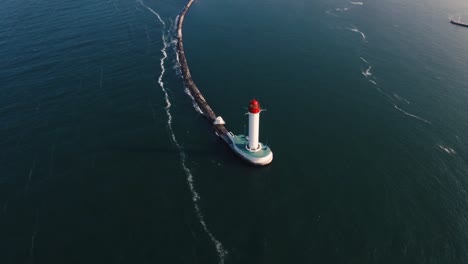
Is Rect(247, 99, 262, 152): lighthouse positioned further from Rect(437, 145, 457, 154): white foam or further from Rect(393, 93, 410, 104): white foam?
Rect(393, 93, 410, 104): white foam

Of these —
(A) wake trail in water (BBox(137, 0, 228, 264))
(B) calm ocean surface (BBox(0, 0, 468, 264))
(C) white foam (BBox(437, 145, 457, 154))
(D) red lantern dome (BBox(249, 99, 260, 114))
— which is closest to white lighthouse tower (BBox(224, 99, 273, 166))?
(D) red lantern dome (BBox(249, 99, 260, 114))

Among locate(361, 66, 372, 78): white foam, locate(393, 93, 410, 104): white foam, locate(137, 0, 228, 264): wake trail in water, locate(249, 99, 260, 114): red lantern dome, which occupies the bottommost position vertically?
locate(137, 0, 228, 264): wake trail in water

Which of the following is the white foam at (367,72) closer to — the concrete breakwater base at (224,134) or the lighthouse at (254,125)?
the lighthouse at (254,125)

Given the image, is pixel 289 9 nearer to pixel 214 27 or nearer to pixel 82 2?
pixel 214 27

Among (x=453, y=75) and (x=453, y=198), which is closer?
(x=453, y=198)

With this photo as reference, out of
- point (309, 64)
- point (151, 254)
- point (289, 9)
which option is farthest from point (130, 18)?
point (151, 254)
